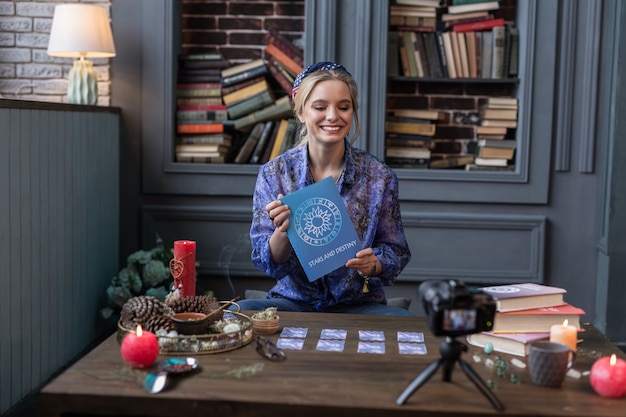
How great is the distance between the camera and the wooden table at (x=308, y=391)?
1.44 m

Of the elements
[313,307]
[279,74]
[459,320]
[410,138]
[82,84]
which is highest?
[279,74]

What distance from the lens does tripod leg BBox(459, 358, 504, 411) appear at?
144 cm

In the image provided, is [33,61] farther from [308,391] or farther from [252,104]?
[308,391]

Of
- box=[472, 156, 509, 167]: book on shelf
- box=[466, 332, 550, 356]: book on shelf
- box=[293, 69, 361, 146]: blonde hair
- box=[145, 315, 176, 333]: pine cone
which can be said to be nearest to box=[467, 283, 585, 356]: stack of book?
box=[466, 332, 550, 356]: book on shelf

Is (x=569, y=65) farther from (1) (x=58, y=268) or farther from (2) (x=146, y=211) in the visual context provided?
(1) (x=58, y=268)

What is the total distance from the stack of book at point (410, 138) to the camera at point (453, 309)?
2692 millimetres

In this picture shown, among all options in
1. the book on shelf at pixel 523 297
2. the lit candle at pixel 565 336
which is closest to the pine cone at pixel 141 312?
the book on shelf at pixel 523 297

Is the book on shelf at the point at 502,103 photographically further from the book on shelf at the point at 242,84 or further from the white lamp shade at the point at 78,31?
the white lamp shade at the point at 78,31

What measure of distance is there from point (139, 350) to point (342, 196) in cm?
106

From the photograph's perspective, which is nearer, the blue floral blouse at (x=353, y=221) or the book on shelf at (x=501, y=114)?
the blue floral blouse at (x=353, y=221)

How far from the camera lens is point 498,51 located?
13.4ft

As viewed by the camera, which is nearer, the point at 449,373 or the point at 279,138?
the point at 449,373

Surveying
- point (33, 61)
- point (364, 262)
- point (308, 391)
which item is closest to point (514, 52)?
point (364, 262)

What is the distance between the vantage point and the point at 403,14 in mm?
4160
